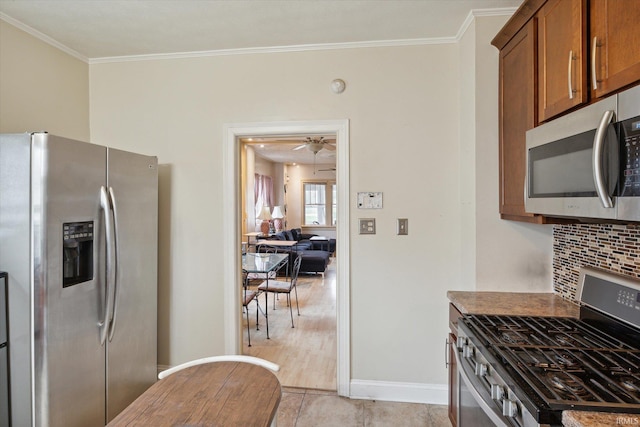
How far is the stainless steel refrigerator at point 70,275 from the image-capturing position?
150cm

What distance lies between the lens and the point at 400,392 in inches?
89.1

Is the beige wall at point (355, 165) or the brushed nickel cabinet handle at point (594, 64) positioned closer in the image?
the brushed nickel cabinet handle at point (594, 64)

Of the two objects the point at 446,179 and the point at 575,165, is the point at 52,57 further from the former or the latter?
the point at 575,165

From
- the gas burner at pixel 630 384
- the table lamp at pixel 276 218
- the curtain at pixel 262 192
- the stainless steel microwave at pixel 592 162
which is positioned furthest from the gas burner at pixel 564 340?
the table lamp at pixel 276 218

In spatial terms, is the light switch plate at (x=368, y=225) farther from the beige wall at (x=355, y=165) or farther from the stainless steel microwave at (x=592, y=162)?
the stainless steel microwave at (x=592, y=162)

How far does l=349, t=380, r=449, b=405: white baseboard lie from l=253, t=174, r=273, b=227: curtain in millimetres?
5446

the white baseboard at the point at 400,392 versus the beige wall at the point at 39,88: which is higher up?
the beige wall at the point at 39,88

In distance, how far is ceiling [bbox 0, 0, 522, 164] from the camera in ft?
6.08

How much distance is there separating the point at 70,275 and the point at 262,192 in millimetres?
6221

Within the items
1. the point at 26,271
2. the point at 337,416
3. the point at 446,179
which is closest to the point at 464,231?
the point at 446,179

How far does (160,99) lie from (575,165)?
2671 mm

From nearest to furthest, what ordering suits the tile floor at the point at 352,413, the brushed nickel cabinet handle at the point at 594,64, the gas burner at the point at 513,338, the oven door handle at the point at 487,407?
the oven door handle at the point at 487,407 → the brushed nickel cabinet handle at the point at 594,64 → the gas burner at the point at 513,338 → the tile floor at the point at 352,413

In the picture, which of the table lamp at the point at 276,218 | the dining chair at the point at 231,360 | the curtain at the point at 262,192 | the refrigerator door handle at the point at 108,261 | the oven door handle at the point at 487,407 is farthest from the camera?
the table lamp at the point at 276,218

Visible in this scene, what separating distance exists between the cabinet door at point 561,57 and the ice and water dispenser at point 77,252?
238 centimetres
